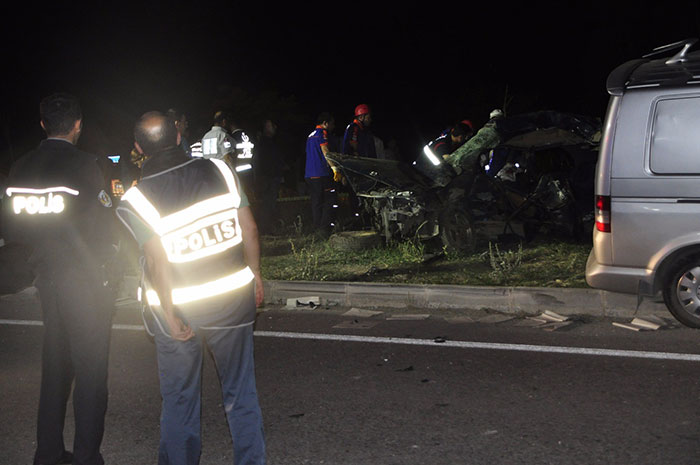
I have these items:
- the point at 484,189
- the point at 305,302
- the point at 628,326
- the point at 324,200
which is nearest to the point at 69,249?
the point at 305,302

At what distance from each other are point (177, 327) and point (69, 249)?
79 cm

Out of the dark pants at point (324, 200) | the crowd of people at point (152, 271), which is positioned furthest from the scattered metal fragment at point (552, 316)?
the dark pants at point (324, 200)

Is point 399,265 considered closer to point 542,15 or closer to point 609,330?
point 609,330

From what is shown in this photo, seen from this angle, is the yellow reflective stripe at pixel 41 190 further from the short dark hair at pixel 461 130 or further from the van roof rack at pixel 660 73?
the short dark hair at pixel 461 130

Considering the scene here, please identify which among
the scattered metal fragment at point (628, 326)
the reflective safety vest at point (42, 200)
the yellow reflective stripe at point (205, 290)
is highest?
the reflective safety vest at point (42, 200)

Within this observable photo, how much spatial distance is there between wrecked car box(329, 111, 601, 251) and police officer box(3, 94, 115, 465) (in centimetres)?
649

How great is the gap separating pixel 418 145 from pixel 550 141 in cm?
2646

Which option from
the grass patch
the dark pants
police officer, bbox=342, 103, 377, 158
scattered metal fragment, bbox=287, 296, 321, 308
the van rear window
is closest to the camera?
the van rear window

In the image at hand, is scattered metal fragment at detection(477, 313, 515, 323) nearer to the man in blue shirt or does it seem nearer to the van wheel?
the van wheel

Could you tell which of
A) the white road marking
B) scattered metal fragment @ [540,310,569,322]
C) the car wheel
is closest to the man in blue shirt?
the car wheel

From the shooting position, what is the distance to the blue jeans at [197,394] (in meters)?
3.57

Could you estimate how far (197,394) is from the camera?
362cm

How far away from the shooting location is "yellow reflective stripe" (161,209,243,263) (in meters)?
3.48

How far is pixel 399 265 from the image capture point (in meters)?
9.73
